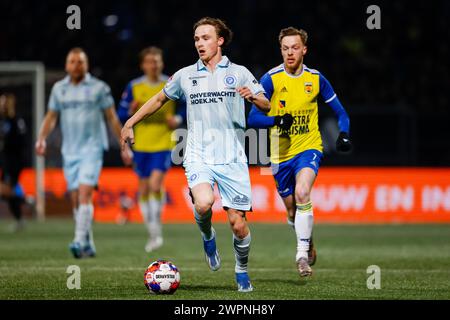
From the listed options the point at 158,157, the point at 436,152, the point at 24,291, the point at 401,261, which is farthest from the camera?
the point at 436,152

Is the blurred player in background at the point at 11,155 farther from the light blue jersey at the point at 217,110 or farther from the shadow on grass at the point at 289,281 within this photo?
the light blue jersey at the point at 217,110

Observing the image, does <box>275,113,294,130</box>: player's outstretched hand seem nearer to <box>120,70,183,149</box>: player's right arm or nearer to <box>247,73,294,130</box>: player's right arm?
<box>247,73,294,130</box>: player's right arm

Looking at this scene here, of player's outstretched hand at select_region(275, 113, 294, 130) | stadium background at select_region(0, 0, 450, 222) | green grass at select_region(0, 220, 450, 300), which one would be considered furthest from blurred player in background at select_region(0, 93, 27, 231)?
player's outstretched hand at select_region(275, 113, 294, 130)

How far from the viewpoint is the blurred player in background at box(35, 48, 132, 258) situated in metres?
12.1

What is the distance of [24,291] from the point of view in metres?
8.02

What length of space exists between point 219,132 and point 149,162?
584 cm

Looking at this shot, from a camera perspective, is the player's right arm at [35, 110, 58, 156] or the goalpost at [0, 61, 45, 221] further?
the goalpost at [0, 61, 45, 221]

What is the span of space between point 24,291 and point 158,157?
236 inches

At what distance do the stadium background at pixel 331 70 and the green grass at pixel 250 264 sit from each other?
91.8 inches

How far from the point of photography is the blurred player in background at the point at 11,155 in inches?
721

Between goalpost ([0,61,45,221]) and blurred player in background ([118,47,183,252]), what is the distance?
24.5ft

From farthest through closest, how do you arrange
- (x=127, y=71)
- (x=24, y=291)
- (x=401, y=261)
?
(x=127, y=71), (x=401, y=261), (x=24, y=291)
